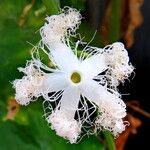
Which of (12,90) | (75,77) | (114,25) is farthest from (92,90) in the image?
(114,25)

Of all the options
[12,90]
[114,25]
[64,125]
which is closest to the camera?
[64,125]

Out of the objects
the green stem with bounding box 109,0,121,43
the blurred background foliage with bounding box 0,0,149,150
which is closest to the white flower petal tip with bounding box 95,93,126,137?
the blurred background foliage with bounding box 0,0,149,150

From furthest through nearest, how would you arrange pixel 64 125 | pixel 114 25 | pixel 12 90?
pixel 114 25 → pixel 12 90 → pixel 64 125

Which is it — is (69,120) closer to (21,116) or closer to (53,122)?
(53,122)

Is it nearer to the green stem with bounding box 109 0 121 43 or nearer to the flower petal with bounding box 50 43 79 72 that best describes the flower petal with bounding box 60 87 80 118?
the flower petal with bounding box 50 43 79 72

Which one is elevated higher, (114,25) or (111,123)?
(114,25)

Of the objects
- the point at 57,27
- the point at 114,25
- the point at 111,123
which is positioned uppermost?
the point at 114,25

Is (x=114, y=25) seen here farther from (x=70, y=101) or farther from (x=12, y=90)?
(x=70, y=101)
